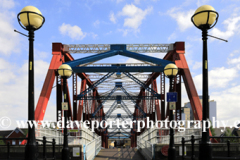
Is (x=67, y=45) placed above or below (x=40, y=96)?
above

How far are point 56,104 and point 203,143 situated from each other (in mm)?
24218

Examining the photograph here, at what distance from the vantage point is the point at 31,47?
31.7ft

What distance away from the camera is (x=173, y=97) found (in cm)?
1398

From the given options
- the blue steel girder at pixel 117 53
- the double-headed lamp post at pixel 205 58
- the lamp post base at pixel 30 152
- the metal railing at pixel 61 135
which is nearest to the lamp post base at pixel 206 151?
the double-headed lamp post at pixel 205 58

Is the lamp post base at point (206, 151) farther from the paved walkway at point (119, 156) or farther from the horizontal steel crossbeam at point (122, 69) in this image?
the horizontal steel crossbeam at point (122, 69)

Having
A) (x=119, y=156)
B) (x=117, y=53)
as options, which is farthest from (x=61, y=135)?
(x=117, y=53)

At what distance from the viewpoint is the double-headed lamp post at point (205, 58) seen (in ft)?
29.4

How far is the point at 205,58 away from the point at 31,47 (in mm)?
5989

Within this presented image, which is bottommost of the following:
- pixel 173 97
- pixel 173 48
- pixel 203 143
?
pixel 203 143

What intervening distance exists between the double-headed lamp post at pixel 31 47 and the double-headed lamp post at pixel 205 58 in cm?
546

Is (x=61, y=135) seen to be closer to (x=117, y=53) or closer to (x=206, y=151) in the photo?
(x=206, y=151)

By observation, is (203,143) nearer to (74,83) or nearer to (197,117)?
(197,117)

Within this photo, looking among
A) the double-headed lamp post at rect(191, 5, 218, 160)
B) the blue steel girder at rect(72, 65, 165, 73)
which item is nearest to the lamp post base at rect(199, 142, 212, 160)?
the double-headed lamp post at rect(191, 5, 218, 160)

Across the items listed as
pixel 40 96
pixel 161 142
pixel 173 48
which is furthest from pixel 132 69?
pixel 161 142
